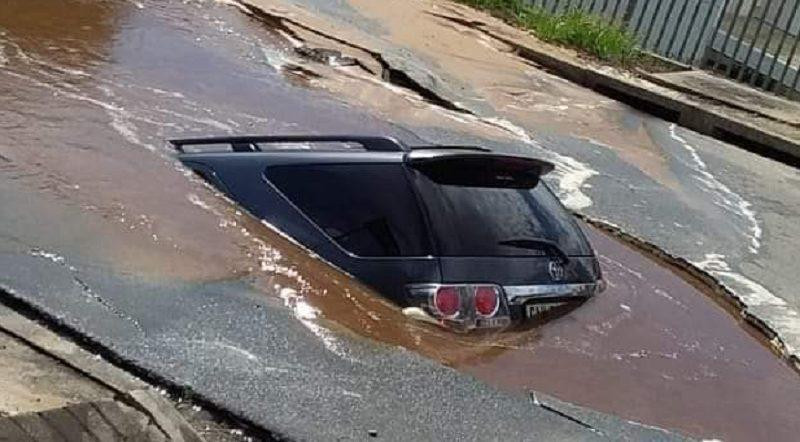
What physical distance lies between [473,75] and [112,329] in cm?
790

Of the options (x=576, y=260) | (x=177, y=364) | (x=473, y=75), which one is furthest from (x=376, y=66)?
(x=177, y=364)

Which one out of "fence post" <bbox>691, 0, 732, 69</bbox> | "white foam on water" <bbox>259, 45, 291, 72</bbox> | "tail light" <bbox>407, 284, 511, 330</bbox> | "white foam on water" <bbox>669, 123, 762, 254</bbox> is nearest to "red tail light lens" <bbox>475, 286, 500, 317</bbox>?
"tail light" <bbox>407, 284, 511, 330</bbox>

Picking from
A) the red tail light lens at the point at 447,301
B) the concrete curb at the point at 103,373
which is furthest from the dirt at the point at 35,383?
the red tail light lens at the point at 447,301

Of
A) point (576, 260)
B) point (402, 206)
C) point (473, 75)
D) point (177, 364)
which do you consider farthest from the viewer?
point (473, 75)

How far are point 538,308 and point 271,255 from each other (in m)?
1.29

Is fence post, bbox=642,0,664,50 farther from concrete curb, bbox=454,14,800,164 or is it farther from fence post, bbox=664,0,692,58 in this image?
concrete curb, bbox=454,14,800,164

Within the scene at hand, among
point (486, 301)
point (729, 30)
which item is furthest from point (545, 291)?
point (729, 30)

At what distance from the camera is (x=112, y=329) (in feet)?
14.2

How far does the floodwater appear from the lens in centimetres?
515

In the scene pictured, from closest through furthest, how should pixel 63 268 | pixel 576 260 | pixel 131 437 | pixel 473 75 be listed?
pixel 131 437 → pixel 63 268 → pixel 576 260 → pixel 473 75

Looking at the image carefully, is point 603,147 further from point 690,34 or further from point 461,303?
point 461,303

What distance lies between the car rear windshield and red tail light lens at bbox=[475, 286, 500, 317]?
0.17m

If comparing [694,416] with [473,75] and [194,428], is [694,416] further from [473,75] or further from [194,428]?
[473,75]

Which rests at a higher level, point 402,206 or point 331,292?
point 402,206
